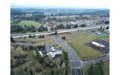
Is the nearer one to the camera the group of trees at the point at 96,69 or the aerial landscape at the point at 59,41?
the aerial landscape at the point at 59,41

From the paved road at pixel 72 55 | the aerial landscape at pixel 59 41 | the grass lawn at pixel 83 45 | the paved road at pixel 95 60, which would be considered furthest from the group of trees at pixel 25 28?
the paved road at pixel 95 60

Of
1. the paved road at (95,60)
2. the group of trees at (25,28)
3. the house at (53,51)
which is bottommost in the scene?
the paved road at (95,60)

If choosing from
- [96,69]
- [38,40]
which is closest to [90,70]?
[96,69]

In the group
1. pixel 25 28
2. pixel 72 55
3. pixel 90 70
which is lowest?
pixel 90 70

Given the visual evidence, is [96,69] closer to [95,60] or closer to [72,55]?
[95,60]

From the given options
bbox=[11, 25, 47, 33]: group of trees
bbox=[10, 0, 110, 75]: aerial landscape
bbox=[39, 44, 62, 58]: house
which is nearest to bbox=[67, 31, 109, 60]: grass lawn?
bbox=[10, 0, 110, 75]: aerial landscape

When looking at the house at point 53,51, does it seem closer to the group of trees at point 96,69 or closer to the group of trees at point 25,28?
the group of trees at point 25,28

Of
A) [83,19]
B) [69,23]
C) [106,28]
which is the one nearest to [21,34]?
[69,23]
